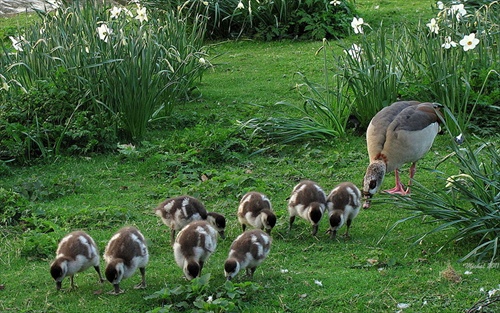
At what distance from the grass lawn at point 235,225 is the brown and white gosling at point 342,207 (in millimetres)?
173

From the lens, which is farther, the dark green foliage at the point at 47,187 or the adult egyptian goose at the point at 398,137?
the dark green foliage at the point at 47,187

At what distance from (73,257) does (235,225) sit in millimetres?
2312

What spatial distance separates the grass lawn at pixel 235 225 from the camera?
7223mm

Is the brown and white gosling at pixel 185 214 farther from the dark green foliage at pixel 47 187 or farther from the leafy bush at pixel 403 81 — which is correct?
the leafy bush at pixel 403 81

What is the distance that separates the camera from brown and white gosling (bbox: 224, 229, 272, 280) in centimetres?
736

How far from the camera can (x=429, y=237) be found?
8578 mm

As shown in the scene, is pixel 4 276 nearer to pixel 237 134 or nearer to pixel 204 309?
pixel 204 309

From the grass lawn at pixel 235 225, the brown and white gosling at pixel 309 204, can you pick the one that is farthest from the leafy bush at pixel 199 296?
the brown and white gosling at pixel 309 204

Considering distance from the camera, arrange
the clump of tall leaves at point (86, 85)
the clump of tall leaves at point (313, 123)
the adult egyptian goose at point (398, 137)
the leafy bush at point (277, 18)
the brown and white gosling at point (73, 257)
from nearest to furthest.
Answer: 1. the brown and white gosling at point (73, 257)
2. the adult egyptian goose at point (398, 137)
3. the clump of tall leaves at point (86, 85)
4. the clump of tall leaves at point (313, 123)
5. the leafy bush at point (277, 18)

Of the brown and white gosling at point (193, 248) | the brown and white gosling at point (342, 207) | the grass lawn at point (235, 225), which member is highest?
the brown and white gosling at point (193, 248)

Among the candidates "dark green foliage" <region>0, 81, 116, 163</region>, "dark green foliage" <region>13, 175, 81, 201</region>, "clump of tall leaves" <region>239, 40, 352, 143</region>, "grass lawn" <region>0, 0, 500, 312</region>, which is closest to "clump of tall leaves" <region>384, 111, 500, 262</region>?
"grass lawn" <region>0, 0, 500, 312</region>

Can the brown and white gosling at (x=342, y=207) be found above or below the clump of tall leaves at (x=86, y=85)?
below

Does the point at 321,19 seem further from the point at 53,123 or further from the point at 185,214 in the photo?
the point at 185,214

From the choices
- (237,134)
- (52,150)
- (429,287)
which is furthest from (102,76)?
(429,287)
